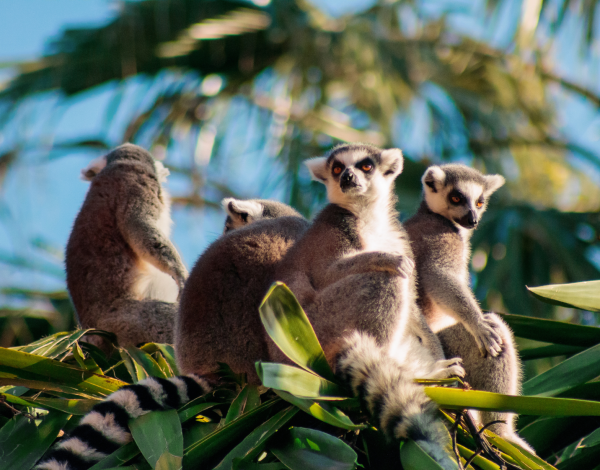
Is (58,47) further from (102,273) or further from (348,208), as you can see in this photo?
(348,208)

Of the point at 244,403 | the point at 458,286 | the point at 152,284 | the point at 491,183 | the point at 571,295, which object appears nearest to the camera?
the point at 244,403

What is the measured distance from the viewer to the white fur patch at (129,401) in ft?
7.30

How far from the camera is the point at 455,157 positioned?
918cm

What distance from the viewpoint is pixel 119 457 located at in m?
2.13

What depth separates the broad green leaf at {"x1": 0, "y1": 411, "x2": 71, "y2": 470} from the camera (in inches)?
88.9

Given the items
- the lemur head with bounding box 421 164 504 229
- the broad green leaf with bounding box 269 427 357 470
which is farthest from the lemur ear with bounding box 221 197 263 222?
the broad green leaf with bounding box 269 427 357 470

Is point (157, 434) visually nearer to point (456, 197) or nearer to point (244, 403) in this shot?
point (244, 403)

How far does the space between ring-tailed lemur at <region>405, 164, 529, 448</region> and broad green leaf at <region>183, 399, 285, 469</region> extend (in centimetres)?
106

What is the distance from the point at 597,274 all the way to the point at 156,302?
13.9ft

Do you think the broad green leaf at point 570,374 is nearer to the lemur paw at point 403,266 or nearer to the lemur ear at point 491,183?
the lemur paw at point 403,266

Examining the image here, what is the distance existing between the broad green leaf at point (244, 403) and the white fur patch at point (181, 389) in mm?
198

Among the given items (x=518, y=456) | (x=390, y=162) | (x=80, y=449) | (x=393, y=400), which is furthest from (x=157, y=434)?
(x=390, y=162)

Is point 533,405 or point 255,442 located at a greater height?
point 533,405

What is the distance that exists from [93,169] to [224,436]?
3714 millimetres
